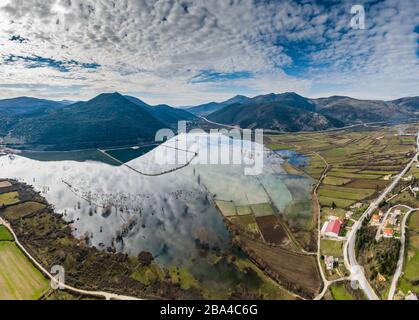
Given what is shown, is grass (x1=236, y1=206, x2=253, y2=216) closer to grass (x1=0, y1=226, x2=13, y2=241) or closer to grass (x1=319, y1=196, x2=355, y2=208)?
grass (x1=319, y1=196, x2=355, y2=208)

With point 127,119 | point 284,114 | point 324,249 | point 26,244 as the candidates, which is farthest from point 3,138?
point 284,114

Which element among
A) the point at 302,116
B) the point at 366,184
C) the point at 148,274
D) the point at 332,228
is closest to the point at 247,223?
the point at 332,228

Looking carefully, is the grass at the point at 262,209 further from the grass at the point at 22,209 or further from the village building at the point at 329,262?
the grass at the point at 22,209

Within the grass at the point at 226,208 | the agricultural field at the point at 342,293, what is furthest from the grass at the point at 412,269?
the grass at the point at 226,208

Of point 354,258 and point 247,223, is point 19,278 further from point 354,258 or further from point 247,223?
point 354,258

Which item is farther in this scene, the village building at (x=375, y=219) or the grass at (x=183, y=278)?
the village building at (x=375, y=219)

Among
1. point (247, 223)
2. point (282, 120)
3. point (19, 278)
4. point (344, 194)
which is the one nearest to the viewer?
point (19, 278)

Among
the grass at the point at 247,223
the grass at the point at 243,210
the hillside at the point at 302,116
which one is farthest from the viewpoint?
the hillside at the point at 302,116
